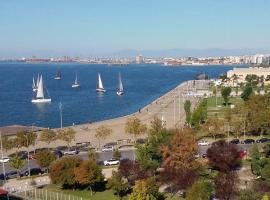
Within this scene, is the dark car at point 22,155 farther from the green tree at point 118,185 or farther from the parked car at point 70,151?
the green tree at point 118,185

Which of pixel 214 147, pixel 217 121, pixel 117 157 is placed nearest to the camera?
pixel 214 147

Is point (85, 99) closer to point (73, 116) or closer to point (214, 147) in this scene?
point (73, 116)

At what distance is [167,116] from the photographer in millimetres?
55375

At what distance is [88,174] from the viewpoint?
81.0 ft

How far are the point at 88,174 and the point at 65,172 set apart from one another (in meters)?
1.39

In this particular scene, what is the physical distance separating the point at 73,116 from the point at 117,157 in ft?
110

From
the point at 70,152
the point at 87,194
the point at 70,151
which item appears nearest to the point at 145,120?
the point at 70,151

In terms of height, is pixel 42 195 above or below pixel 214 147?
below

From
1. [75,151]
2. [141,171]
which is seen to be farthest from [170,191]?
[75,151]

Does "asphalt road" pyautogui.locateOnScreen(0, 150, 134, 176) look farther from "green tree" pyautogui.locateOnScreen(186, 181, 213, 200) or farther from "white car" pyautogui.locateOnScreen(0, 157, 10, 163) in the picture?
"green tree" pyautogui.locateOnScreen(186, 181, 213, 200)

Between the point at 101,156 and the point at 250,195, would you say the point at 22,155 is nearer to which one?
the point at 101,156

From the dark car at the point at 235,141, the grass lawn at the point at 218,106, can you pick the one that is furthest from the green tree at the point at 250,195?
the grass lawn at the point at 218,106

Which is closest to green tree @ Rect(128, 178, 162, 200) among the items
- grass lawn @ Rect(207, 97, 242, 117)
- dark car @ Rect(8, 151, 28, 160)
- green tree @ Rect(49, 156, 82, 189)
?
green tree @ Rect(49, 156, 82, 189)

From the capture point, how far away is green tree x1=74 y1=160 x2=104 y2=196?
24634 millimetres
